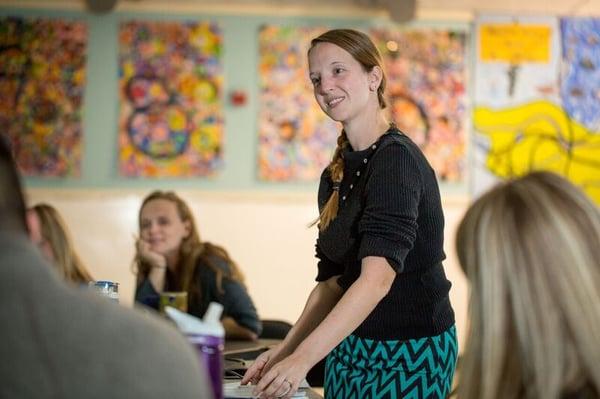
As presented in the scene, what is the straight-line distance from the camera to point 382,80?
6.74ft

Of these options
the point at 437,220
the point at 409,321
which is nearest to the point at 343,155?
the point at 437,220

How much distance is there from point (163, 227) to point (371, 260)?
2.25m

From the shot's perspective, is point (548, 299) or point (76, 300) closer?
point (76, 300)

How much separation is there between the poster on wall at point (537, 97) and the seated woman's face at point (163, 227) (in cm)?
288

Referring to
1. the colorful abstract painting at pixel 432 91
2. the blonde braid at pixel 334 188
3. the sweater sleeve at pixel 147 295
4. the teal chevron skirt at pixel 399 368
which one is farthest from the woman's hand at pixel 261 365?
the colorful abstract painting at pixel 432 91

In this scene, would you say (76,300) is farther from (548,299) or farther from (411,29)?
(411,29)

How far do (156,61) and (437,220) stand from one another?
4509 millimetres

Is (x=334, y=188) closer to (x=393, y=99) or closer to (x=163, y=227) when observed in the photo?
(x=163, y=227)

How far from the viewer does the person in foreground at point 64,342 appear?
804 millimetres

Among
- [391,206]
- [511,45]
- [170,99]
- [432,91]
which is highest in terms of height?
[511,45]

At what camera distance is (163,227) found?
3.87 metres

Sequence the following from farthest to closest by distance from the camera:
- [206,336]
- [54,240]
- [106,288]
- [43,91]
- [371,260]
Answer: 1. [43,91]
2. [54,240]
3. [106,288]
4. [371,260]
5. [206,336]

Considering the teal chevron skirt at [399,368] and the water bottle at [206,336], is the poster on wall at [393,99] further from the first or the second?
the water bottle at [206,336]

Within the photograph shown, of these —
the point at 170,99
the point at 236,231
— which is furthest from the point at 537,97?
the point at 170,99
